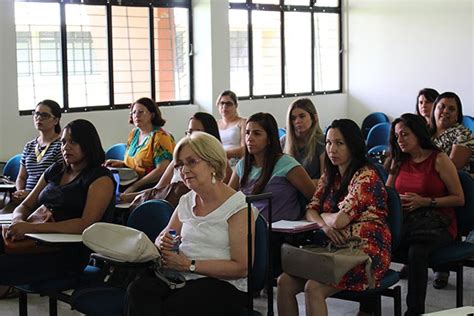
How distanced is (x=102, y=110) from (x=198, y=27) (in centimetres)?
161

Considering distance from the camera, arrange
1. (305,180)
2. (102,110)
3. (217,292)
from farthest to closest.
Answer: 1. (102,110)
2. (305,180)
3. (217,292)

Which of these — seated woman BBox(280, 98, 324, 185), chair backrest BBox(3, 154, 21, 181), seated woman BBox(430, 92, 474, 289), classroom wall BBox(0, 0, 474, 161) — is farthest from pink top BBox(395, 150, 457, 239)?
classroom wall BBox(0, 0, 474, 161)

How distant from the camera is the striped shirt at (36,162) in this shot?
5535mm

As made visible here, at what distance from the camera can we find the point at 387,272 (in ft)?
12.9

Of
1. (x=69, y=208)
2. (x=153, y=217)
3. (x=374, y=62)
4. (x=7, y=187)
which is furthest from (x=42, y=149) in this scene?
(x=374, y=62)

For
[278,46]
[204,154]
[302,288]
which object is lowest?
[302,288]

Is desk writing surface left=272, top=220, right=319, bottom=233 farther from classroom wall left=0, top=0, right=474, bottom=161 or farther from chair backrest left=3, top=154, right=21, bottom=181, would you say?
classroom wall left=0, top=0, right=474, bottom=161

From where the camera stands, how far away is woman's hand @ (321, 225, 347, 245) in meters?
3.88

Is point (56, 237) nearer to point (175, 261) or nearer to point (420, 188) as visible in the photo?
point (175, 261)

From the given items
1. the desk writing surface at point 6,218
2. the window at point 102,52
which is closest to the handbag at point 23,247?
the desk writing surface at point 6,218

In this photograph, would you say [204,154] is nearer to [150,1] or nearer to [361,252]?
[361,252]

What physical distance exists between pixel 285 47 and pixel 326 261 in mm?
7216

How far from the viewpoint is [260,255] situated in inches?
136

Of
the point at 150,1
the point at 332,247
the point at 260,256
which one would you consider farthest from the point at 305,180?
the point at 150,1
